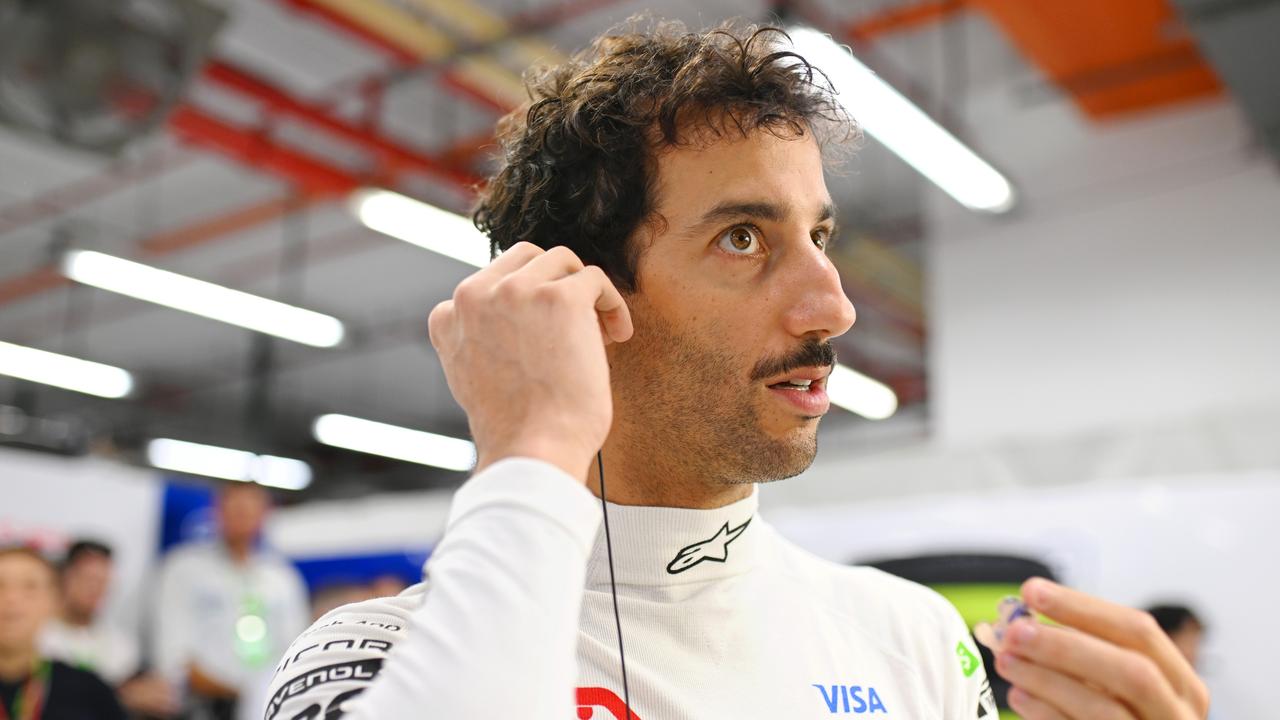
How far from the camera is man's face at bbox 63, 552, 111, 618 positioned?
17.7 ft

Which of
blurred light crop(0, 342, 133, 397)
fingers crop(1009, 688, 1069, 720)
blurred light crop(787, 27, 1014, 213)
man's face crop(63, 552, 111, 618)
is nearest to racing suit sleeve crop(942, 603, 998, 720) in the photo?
fingers crop(1009, 688, 1069, 720)

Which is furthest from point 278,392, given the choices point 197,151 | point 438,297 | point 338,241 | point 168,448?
point 197,151

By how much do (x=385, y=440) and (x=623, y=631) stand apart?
1106 cm

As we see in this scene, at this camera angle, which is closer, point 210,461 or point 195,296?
point 195,296

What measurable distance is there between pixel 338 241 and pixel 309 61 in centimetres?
285

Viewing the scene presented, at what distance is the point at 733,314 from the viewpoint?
4.27 ft

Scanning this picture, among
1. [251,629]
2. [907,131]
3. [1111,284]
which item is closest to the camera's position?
[907,131]

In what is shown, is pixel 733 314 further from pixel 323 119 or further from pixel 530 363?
pixel 323 119

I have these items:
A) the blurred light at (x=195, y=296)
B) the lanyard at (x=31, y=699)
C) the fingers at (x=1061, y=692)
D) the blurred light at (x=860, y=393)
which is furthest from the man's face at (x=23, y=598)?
the blurred light at (x=860, y=393)

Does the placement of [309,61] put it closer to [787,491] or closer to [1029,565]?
[787,491]

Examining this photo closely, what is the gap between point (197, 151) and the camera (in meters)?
8.52

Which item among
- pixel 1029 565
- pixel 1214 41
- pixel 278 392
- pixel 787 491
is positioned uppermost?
pixel 278 392

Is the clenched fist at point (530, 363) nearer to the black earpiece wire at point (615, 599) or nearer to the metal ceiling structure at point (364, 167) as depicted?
the black earpiece wire at point (615, 599)

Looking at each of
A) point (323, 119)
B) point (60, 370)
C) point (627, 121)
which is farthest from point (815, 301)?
point (60, 370)
